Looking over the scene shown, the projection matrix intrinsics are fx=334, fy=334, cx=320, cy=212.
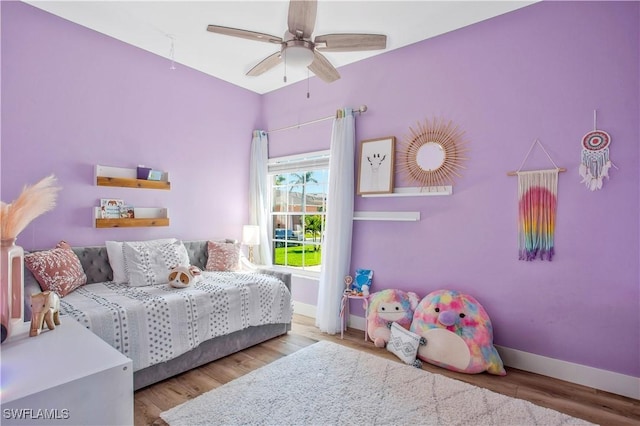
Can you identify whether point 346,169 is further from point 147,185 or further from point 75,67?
point 75,67

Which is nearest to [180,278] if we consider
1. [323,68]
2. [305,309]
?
[305,309]

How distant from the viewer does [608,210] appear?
2332mm

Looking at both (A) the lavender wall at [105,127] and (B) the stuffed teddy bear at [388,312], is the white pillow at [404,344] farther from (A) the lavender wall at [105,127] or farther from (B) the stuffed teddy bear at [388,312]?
(A) the lavender wall at [105,127]

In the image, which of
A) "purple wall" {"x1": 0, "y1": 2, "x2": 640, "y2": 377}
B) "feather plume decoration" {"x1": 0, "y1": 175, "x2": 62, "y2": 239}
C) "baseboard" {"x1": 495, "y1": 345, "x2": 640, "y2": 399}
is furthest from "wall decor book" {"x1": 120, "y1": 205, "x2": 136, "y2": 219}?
"baseboard" {"x1": 495, "y1": 345, "x2": 640, "y2": 399}

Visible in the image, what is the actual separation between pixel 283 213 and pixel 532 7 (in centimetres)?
323

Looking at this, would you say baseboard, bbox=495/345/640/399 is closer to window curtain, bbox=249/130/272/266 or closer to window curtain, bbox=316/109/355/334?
window curtain, bbox=316/109/355/334

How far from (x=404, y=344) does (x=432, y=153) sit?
67.6 inches

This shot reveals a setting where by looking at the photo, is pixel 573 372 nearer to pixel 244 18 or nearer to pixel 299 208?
pixel 299 208

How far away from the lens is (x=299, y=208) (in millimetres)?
4277

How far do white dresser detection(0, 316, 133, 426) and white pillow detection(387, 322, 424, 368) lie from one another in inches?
82.5

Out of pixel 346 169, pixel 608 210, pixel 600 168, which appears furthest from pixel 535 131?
pixel 346 169

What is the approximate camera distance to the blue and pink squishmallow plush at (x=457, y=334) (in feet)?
8.32

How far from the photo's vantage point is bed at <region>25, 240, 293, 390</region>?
2211 millimetres

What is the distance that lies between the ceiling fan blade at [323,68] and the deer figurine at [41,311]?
6.77 feet
